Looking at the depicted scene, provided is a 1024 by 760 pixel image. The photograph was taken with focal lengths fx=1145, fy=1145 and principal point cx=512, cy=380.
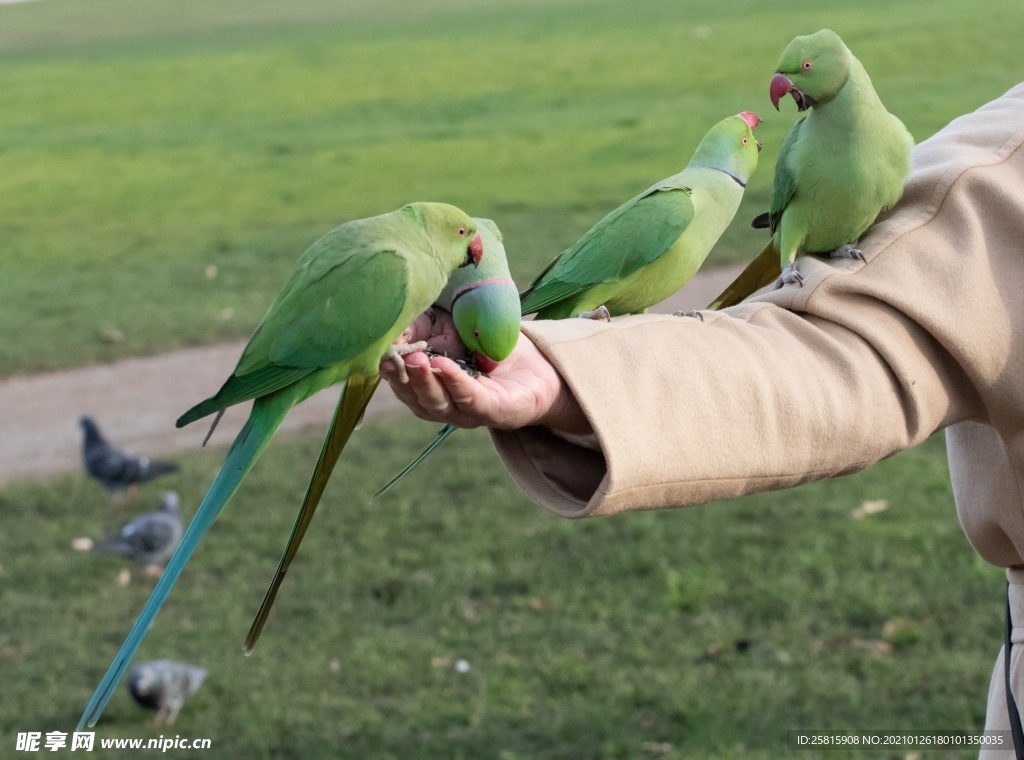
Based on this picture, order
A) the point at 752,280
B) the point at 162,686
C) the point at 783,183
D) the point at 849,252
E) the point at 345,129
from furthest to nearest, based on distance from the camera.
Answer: the point at 345,129 → the point at 162,686 → the point at 752,280 → the point at 783,183 → the point at 849,252

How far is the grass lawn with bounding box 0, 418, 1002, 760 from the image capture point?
358cm

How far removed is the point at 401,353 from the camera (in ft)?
4.93

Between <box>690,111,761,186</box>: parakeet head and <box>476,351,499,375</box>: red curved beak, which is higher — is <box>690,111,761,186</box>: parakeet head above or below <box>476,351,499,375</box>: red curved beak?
above

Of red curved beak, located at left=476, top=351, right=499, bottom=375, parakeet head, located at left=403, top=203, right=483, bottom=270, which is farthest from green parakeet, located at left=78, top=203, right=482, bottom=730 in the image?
red curved beak, located at left=476, top=351, right=499, bottom=375

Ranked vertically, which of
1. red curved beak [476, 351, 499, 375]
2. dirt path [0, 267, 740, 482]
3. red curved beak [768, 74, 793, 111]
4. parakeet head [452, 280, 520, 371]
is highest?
red curved beak [768, 74, 793, 111]

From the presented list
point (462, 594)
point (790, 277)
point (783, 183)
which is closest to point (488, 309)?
point (790, 277)

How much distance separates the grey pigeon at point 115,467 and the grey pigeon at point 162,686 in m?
1.63

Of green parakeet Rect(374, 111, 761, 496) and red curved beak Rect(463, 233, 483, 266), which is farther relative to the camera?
green parakeet Rect(374, 111, 761, 496)

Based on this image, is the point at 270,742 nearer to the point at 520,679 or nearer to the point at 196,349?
the point at 520,679

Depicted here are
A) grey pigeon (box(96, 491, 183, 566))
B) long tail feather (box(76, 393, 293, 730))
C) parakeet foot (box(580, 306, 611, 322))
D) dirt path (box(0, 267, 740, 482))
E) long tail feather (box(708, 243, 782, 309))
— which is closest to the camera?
long tail feather (box(76, 393, 293, 730))

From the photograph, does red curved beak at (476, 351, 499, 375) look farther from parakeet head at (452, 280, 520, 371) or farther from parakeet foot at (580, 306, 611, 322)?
parakeet foot at (580, 306, 611, 322)

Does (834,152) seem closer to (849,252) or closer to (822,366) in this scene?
(849,252)

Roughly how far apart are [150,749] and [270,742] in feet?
1.40

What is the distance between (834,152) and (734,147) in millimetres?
158
